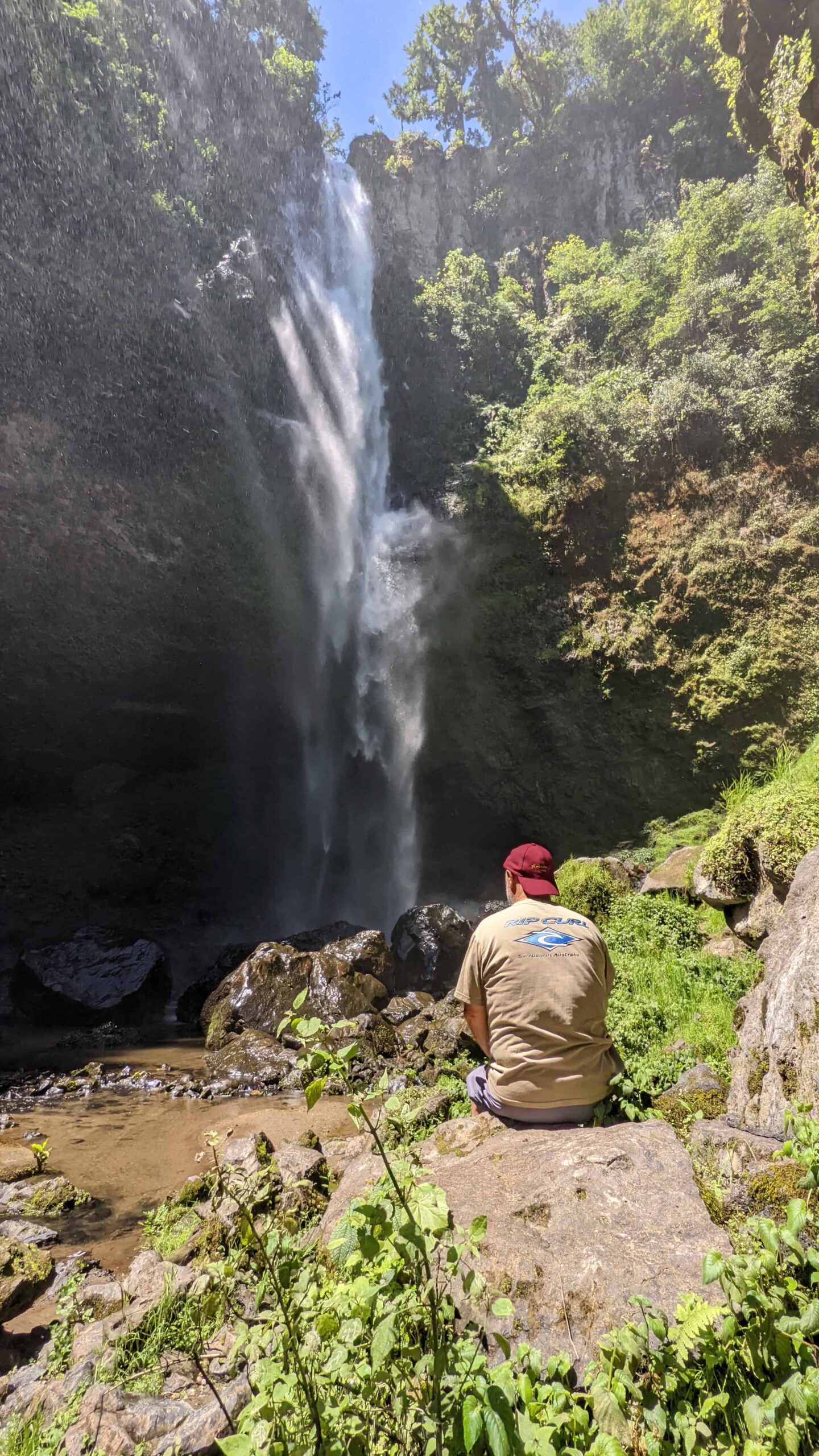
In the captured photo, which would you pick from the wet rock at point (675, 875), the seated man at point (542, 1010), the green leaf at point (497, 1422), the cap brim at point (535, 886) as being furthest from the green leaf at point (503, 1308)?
the wet rock at point (675, 875)

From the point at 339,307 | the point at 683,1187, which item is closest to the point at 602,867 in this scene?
the point at 683,1187

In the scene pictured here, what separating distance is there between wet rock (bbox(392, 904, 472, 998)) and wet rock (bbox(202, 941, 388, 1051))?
1.11 metres

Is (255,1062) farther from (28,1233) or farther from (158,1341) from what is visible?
(158,1341)

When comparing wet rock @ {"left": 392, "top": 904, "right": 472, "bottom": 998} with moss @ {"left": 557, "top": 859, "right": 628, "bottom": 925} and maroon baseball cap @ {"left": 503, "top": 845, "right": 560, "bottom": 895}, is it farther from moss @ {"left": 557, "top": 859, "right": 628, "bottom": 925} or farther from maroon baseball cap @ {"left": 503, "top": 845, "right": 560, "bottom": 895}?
maroon baseball cap @ {"left": 503, "top": 845, "right": 560, "bottom": 895}

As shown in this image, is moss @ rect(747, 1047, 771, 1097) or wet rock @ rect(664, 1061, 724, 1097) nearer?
moss @ rect(747, 1047, 771, 1097)

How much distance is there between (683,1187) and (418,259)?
32.0 metres

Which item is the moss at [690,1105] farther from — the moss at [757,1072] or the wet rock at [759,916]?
the wet rock at [759,916]

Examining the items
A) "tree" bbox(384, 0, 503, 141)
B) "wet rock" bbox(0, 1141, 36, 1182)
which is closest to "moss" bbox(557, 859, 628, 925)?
"wet rock" bbox(0, 1141, 36, 1182)

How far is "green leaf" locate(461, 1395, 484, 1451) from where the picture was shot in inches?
43.1

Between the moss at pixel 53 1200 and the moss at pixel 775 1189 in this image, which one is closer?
the moss at pixel 775 1189

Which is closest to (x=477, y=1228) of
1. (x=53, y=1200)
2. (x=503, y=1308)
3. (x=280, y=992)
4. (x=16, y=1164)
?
(x=503, y=1308)

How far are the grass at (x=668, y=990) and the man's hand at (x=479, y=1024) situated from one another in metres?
1.45

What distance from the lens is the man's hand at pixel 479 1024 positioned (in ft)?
9.90

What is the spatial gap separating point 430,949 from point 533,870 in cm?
863
